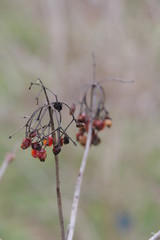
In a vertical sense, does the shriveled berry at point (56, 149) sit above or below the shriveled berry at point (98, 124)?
below

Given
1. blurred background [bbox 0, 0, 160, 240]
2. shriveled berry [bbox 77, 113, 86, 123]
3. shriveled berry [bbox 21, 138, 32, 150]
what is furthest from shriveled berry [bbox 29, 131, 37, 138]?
blurred background [bbox 0, 0, 160, 240]

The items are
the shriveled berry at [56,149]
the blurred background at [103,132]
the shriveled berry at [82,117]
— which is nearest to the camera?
the shriveled berry at [56,149]

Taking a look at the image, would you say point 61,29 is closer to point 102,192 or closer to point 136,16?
point 136,16

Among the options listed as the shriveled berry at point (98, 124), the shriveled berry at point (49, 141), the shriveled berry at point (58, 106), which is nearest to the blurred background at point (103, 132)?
the shriveled berry at point (98, 124)

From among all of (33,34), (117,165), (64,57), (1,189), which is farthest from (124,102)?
(33,34)

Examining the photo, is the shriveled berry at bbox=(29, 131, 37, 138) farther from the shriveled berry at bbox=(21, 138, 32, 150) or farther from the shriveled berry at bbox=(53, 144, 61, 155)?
the shriveled berry at bbox=(53, 144, 61, 155)

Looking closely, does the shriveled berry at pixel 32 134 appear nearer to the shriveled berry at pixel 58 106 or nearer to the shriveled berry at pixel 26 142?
the shriveled berry at pixel 26 142

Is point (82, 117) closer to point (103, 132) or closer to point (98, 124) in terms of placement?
point (98, 124)

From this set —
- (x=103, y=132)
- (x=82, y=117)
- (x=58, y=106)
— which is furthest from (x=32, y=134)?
(x=103, y=132)

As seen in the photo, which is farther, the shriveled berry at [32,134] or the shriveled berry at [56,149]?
the shriveled berry at [32,134]
